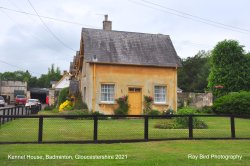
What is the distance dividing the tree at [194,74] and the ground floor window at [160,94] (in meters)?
47.8

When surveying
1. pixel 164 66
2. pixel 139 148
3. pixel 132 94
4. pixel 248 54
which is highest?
pixel 248 54

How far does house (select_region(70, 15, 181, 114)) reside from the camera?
27078 mm

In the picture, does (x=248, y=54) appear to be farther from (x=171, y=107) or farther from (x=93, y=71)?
(x=93, y=71)

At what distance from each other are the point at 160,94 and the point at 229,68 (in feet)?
50.5

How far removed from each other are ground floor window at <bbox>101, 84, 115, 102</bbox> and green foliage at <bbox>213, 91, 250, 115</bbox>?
941 centimetres

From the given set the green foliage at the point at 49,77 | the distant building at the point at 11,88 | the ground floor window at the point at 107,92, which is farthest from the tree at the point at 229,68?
the green foliage at the point at 49,77

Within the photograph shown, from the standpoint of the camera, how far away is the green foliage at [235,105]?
29250 millimetres

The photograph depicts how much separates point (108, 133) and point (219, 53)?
31220mm

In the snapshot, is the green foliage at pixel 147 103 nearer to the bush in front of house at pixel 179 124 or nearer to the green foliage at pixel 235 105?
the green foliage at pixel 235 105

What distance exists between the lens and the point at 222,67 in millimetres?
41844

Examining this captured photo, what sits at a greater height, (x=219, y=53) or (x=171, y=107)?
(x=219, y=53)

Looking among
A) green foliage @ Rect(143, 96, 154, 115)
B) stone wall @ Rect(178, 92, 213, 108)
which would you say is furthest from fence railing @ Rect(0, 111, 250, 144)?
stone wall @ Rect(178, 92, 213, 108)

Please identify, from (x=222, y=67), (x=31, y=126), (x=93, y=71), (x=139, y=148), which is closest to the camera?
(x=139, y=148)

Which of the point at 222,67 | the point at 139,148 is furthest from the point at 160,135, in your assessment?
the point at 222,67
